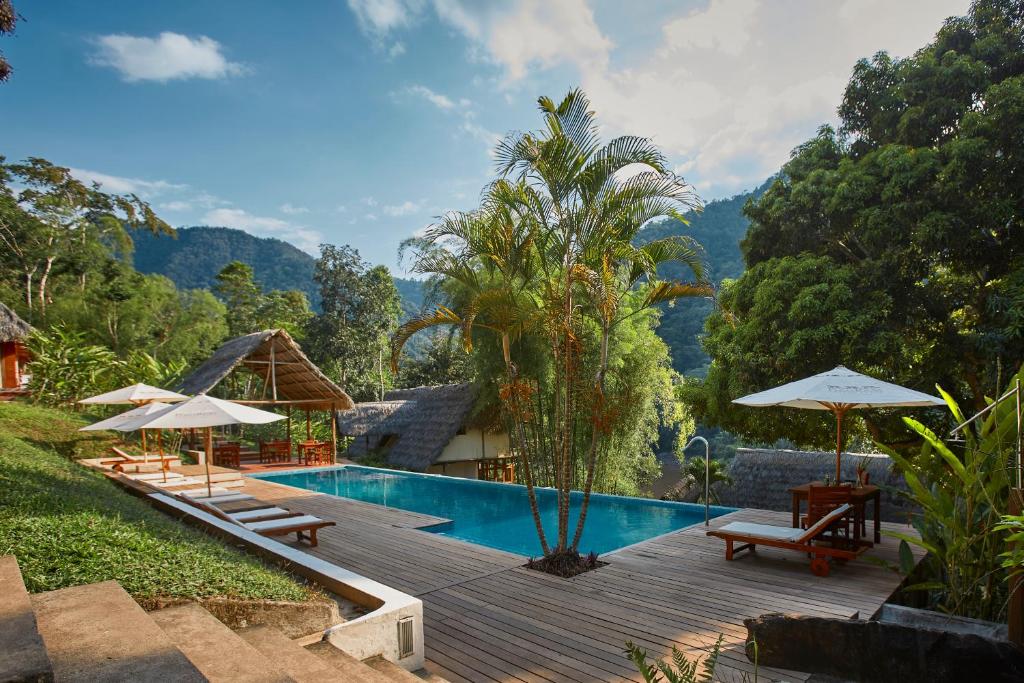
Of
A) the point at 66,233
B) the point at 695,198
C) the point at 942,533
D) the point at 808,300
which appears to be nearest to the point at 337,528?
the point at 695,198

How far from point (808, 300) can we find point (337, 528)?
7186 millimetres

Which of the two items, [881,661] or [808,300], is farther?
[808,300]

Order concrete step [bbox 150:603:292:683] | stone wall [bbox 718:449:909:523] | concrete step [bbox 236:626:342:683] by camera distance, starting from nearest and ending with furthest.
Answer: concrete step [bbox 150:603:292:683] → concrete step [bbox 236:626:342:683] → stone wall [bbox 718:449:909:523]

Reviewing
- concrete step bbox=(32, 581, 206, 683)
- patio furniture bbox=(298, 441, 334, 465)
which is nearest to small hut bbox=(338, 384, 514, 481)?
patio furniture bbox=(298, 441, 334, 465)

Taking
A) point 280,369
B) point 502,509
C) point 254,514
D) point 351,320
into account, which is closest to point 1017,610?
point 254,514

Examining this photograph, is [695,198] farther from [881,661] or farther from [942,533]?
[881,661]

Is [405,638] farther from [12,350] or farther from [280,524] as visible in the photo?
[12,350]

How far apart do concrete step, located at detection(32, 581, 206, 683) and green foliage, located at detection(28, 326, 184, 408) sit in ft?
42.9

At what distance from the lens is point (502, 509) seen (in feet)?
31.8

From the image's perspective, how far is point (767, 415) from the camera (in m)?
10.5

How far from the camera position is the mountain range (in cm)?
3105

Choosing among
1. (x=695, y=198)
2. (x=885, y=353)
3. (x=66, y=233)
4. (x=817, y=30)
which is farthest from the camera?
(x=66, y=233)

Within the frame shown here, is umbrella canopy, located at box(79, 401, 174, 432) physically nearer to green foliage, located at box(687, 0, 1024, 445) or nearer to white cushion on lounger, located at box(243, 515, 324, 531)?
white cushion on lounger, located at box(243, 515, 324, 531)

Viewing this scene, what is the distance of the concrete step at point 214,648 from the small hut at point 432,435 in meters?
12.8
